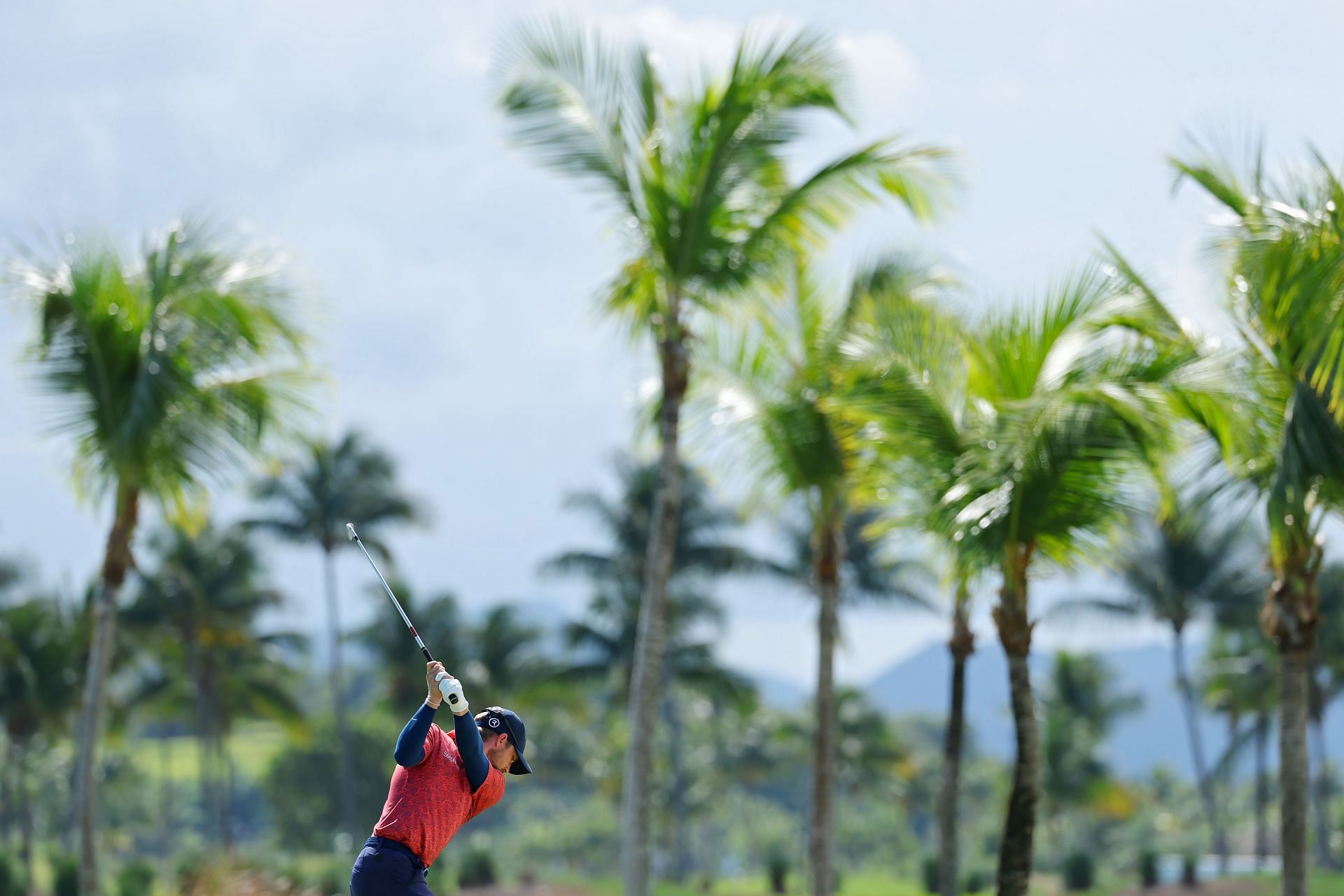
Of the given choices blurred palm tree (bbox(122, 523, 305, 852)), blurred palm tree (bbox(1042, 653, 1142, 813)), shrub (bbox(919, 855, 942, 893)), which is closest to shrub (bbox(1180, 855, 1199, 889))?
shrub (bbox(919, 855, 942, 893))

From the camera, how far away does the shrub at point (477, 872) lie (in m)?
38.2

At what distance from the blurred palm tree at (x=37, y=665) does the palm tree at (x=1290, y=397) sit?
33256 millimetres

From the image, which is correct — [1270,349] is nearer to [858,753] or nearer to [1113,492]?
[1113,492]

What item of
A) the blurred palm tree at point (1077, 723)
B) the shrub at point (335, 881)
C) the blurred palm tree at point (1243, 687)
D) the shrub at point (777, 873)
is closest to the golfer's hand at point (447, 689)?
the shrub at point (335, 881)

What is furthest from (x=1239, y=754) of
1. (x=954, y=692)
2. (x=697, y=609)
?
(x=954, y=692)

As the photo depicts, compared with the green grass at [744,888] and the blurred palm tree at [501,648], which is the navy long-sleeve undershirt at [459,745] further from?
the blurred palm tree at [501,648]

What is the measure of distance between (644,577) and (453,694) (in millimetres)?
33512

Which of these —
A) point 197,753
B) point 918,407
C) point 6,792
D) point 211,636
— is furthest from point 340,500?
point 197,753

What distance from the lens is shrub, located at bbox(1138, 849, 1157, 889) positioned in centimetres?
3512

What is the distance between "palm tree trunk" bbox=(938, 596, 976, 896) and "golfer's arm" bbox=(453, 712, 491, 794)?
11413mm

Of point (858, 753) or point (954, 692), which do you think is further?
point (858, 753)

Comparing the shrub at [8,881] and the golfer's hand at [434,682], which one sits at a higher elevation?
the golfer's hand at [434,682]

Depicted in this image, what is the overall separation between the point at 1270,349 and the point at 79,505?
427 inches

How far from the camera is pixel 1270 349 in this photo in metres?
11.1
